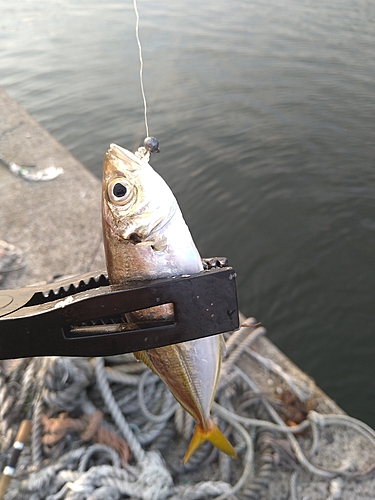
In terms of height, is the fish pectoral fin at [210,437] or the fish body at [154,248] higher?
the fish body at [154,248]

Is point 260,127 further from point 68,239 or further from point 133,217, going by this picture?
point 133,217

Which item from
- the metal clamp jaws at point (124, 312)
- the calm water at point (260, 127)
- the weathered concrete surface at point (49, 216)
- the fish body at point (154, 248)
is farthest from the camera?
the calm water at point (260, 127)

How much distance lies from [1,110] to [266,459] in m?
7.45

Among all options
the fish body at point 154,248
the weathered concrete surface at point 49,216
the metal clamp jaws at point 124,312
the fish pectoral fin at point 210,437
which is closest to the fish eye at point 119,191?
the fish body at point 154,248

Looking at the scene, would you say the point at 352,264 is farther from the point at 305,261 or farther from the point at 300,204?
the point at 300,204

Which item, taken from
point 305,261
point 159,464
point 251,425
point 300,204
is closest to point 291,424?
point 251,425

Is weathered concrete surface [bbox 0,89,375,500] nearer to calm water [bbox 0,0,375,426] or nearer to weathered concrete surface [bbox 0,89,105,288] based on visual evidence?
weathered concrete surface [bbox 0,89,105,288]

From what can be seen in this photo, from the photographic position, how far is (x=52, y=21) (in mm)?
13438

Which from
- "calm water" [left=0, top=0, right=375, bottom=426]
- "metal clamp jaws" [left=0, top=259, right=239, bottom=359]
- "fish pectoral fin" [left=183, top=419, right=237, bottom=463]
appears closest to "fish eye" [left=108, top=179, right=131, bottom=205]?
"metal clamp jaws" [left=0, top=259, right=239, bottom=359]

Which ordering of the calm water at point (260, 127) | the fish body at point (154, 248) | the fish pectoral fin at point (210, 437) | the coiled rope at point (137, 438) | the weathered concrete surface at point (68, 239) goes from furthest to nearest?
the calm water at point (260, 127), the weathered concrete surface at point (68, 239), the coiled rope at point (137, 438), the fish pectoral fin at point (210, 437), the fish body at point (154, 248)

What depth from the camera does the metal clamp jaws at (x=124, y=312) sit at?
1.32 m

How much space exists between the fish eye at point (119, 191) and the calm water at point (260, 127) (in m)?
2.95

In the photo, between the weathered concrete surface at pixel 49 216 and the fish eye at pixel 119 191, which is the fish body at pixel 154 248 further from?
the weathered concrete surface at pixel 49 216

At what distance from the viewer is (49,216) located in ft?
15.3
